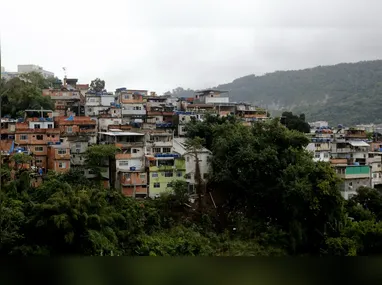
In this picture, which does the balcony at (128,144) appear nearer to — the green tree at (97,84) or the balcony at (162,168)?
the balcony at (162,168)

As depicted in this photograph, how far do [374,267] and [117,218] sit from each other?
14.7 ft

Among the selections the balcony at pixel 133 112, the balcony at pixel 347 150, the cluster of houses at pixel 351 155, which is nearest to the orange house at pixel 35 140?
the balcony at pixel 133 112

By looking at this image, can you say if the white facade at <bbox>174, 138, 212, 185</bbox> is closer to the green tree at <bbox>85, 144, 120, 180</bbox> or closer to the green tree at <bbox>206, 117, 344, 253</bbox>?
the green tree at <bbox>206, 117, 344, 253</bbox>

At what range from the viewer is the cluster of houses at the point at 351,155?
7.24 metres

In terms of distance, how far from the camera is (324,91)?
1867 centimetres

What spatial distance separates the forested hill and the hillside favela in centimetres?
709

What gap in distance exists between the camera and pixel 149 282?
0.97 m

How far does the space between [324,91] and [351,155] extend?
11133 millimetres

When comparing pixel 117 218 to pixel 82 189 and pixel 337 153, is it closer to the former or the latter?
pixel 82 189

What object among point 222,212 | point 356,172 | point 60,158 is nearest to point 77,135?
point 60,158

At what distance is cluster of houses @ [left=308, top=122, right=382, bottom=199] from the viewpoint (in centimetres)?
724

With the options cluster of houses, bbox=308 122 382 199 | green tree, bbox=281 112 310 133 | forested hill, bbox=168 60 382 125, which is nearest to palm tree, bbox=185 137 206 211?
cluster of houses, bbox=308 122 382 199

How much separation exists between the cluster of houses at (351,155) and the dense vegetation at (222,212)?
550 millimetres

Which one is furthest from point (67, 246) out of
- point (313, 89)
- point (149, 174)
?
point (313, 89)
